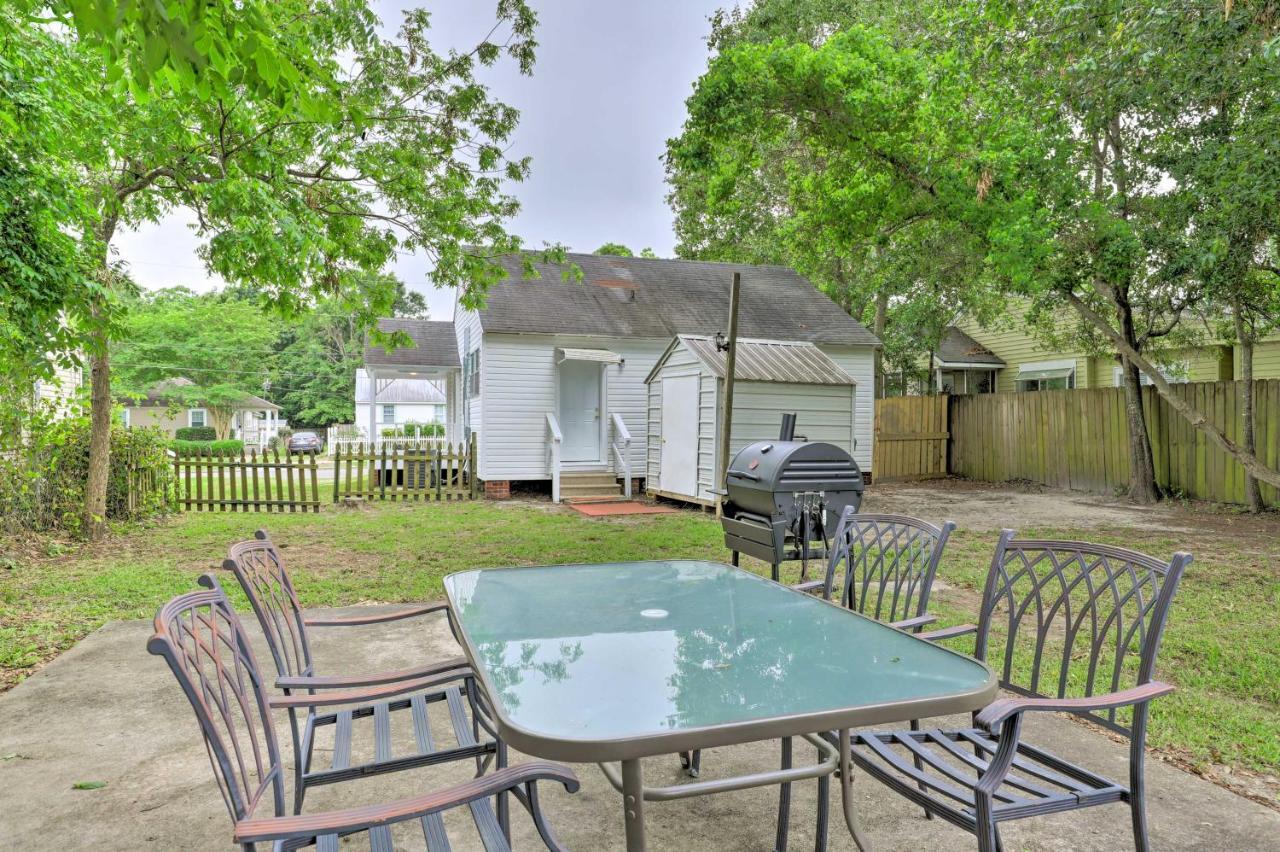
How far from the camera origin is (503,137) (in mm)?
8422

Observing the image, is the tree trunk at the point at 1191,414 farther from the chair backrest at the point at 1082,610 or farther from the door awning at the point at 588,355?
the chair backrest at the point at 1082,610

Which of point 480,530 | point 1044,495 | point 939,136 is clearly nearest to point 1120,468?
point 1044,495

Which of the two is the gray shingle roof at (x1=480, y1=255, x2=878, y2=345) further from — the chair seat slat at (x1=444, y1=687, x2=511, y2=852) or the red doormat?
the chair seat slat at (x1=444, y1=687, x2=511, y2=852)

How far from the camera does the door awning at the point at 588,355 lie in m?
13.5

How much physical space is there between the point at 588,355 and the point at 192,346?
23052 millimetres

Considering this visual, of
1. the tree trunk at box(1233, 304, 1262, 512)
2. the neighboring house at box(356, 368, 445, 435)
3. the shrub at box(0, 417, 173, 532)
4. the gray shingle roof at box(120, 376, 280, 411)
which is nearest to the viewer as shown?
the shrub at box(0, 417, 173, 532)

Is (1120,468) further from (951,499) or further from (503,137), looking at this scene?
(503,137)

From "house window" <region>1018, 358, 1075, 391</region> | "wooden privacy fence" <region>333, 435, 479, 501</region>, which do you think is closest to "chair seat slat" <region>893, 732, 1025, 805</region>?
"wooden privacy fence" <region>333, 435, 479, 501</region>

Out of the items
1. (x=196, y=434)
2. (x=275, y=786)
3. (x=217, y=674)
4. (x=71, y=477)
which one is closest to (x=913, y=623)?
(x=275, y=786)

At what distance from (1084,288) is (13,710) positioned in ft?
45.0

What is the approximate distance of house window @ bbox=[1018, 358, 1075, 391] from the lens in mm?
18719

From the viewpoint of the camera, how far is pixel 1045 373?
19.2 meters

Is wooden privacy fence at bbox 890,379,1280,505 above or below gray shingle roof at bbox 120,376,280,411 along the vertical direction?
below

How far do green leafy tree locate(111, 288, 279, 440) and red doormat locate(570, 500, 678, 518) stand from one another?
76.0ft
